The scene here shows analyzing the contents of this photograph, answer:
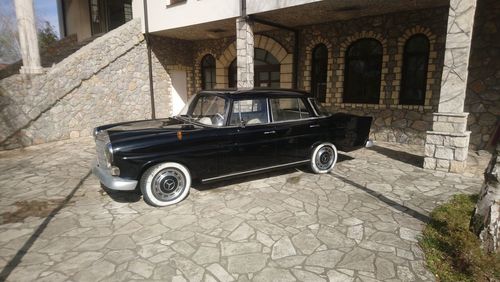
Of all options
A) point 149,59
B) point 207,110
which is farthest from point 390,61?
point 149,59

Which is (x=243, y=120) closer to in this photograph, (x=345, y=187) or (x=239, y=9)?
(x=345, y=187)

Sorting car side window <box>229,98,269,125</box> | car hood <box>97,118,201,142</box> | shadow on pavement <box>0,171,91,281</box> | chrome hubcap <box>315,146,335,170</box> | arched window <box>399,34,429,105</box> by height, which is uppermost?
arched window <box>399,34,429,105</box>

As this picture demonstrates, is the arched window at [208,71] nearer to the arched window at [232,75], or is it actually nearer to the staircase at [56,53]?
the arched window at [232,75]

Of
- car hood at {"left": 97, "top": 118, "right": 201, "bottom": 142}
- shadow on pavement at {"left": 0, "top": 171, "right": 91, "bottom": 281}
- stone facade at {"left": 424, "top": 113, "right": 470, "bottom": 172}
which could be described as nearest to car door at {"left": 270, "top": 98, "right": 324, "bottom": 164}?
car hood at {"left": 97, "top": 118, "right": 201, "bottom": 142}

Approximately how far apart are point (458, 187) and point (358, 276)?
3.41 metres

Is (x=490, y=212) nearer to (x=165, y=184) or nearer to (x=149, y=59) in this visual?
(x=165, y=184)

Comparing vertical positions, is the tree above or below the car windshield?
above

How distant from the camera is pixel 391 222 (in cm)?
386

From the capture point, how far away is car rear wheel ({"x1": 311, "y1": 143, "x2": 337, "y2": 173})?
572 cm

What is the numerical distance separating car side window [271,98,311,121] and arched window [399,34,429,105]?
4505mm

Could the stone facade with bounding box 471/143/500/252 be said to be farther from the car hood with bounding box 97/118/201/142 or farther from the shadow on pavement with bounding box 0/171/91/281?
the shadow on pavement with bounding box 0/171/91/281

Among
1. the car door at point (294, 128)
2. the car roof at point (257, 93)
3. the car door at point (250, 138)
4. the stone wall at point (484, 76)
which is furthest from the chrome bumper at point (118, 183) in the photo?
the stone wall at point (484, 76)

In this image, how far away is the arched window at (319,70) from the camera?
31.8 ft

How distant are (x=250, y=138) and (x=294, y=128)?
2.97ft
